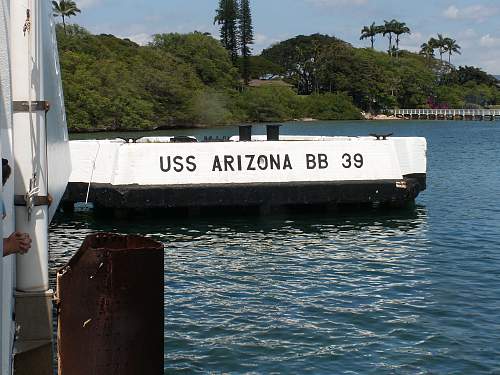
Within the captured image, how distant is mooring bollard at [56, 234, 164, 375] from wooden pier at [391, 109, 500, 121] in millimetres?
132387

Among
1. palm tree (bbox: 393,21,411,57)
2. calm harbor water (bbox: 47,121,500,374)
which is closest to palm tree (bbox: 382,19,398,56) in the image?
palm tree (bbox: 393,21,411,57)

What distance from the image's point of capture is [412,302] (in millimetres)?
12172

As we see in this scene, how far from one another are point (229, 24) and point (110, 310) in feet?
455

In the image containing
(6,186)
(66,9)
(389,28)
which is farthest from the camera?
(389,28)

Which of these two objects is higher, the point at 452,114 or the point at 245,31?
the point at 245,31

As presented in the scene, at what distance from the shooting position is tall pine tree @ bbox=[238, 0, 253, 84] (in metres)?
138

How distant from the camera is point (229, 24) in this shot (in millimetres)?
140375

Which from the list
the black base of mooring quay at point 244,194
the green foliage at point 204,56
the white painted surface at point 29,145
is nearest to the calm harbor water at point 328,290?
the black base of mooring quay at point 244,194

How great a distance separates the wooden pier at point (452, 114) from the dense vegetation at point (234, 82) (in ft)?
30.4

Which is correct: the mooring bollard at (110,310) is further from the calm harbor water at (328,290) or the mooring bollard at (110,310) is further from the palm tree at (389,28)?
the palm tree at (389,28)

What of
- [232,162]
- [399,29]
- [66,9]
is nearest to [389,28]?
[399,29]

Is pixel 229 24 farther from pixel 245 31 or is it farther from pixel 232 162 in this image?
pixel 232 162

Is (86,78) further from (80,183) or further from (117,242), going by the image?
(117,242)

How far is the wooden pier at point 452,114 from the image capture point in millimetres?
132012
